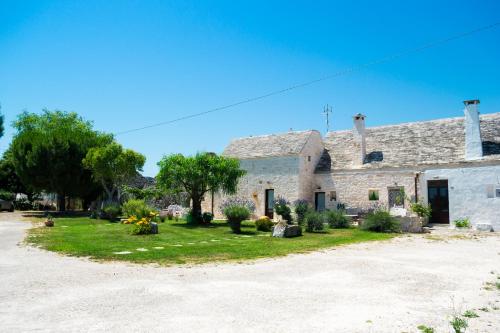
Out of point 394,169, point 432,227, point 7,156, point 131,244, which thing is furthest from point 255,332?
point 7,156

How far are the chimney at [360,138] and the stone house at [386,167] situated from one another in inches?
2.6

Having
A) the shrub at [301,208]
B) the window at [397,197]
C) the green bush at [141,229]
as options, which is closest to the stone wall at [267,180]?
the shrub at [301,208]

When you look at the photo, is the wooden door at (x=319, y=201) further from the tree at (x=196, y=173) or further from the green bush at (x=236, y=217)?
the green bush at (x=236, y=217)

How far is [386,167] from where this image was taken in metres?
23.5

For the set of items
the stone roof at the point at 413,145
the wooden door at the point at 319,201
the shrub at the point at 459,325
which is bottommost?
the shrub at the point at 459,325

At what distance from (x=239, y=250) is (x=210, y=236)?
4.36 m

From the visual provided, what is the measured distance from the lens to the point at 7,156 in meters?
39.9

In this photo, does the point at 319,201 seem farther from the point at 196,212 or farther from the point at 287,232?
the point at 287,232

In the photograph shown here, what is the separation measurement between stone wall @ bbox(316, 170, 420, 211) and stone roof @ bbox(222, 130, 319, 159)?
2.76 metres

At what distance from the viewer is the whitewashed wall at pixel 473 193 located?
1992cm

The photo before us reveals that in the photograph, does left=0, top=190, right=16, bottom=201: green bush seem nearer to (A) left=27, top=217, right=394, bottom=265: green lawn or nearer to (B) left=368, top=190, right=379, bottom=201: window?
(A) left=27, top=217, right=394, bottom=265: green lawn

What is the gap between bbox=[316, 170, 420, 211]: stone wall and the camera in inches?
897

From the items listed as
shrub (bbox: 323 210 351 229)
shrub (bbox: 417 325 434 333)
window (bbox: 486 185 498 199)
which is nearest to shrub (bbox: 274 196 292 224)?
shrub (bbox: 323 210 351 229)

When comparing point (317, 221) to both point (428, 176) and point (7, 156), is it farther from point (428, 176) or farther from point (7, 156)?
point (7, 156)
